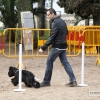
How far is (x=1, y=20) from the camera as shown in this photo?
31.4 metres

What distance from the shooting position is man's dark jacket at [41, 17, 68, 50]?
862cm

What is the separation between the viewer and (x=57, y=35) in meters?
8.68

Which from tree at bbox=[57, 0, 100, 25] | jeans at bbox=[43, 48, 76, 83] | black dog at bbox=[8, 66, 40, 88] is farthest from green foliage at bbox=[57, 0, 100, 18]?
black dog at bbox=[8, 66, 40, 88]

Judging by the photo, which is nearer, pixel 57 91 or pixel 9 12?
pixel 57 91

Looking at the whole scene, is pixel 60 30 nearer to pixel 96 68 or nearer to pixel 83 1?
→ pixel 96 68

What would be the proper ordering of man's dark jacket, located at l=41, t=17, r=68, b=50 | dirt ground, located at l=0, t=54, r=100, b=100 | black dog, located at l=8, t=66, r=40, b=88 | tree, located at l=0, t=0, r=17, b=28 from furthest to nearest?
1. tree, located at l=0, t=0, r=17, b=28
2. black dog, located at l=8, t=66, r=40, b=88
3. man's dark jacket, located at l=41, t=17, r=68, b=50
4. dirt ground, located at l=0, t=54, r=100, b=100

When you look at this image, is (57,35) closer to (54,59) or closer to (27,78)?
(54,59)

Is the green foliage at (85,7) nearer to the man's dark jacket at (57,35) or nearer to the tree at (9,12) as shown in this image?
the tree at (9,12)

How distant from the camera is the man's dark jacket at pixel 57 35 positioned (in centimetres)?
862

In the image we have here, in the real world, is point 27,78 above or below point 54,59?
below

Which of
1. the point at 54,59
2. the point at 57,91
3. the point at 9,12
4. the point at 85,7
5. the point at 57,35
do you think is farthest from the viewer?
the point at 9,12

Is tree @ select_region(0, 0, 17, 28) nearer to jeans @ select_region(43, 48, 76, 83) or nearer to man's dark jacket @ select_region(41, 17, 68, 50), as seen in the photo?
jeans @ select_region(43, 48, 76, 83)

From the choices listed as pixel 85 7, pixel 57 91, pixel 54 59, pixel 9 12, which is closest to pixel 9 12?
pixel 9 12

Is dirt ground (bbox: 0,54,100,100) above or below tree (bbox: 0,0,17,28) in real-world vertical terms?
below
